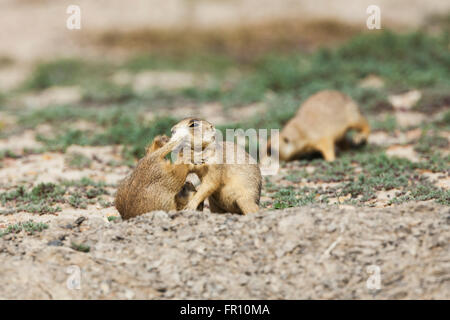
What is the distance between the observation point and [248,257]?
443 cm

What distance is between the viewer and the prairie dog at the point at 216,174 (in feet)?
16.1

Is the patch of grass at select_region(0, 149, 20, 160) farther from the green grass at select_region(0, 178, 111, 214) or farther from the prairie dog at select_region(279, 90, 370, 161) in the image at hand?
the prairie dog at select_region(279, 90, 370, 161)

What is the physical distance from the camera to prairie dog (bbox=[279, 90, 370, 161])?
8289mm

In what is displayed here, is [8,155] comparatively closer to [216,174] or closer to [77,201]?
[77,201]

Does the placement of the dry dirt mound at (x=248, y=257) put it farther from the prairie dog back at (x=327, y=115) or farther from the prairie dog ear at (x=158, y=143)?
the prairie dog back at (x=327, y=115)

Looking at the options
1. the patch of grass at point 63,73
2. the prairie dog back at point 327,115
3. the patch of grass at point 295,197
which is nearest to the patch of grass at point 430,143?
the prairie dog back at point 327,115

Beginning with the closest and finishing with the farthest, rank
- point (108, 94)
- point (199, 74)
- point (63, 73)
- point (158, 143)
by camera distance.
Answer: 1. point (158, 143)
2. point (108, 94)
3. point (199, 74)
4. point (63, 73)

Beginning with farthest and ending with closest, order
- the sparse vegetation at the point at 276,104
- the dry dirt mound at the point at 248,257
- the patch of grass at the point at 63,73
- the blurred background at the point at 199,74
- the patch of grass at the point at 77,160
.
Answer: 1. the patch of grass at the point at 63,73
2. the blurred background at the point at 199,74
3. the patch of grass at the point at 77,160
4. the sparse vegetation at the point at 276,104
5. the dry dirt mound at the point at 248,257

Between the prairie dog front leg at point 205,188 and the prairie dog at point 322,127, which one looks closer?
the prairie dog front leg at point 205,188

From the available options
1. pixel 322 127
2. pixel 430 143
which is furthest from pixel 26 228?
pixel 430 143

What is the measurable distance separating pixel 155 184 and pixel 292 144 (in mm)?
3651

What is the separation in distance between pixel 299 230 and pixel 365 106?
645 centimetres
